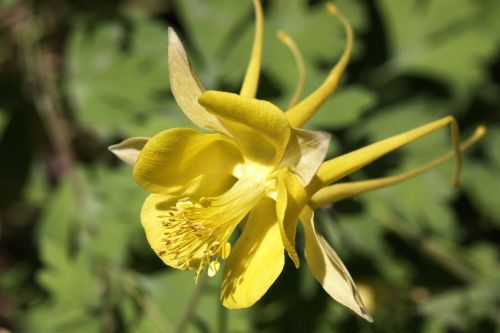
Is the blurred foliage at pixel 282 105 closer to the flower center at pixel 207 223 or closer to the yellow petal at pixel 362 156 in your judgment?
the flower center at pixel 207 223

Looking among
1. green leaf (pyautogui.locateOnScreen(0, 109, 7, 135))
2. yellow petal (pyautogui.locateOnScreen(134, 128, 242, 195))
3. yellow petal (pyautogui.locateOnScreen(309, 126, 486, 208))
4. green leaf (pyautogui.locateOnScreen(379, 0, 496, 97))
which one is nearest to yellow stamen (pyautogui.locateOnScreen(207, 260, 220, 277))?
yellow petal (pyautogui.locateOnScreen(134, 128, 242, 195))

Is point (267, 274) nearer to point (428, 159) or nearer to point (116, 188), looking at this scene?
point (116, 188)

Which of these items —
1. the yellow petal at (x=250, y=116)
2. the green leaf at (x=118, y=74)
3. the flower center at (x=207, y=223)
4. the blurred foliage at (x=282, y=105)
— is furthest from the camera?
the green leaf at (x=118, y=74)

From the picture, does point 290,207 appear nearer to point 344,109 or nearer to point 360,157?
point 360,157

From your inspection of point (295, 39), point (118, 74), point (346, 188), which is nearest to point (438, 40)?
point (295, 39)

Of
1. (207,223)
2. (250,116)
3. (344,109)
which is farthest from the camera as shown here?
(344,109)

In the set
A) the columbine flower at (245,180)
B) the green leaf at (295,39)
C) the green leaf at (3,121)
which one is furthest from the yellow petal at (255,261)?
the green leaf at (3,121)

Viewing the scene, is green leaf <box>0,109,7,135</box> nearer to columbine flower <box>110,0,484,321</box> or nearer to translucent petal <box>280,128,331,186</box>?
columbine flower <box>110,0,484,321</box>
